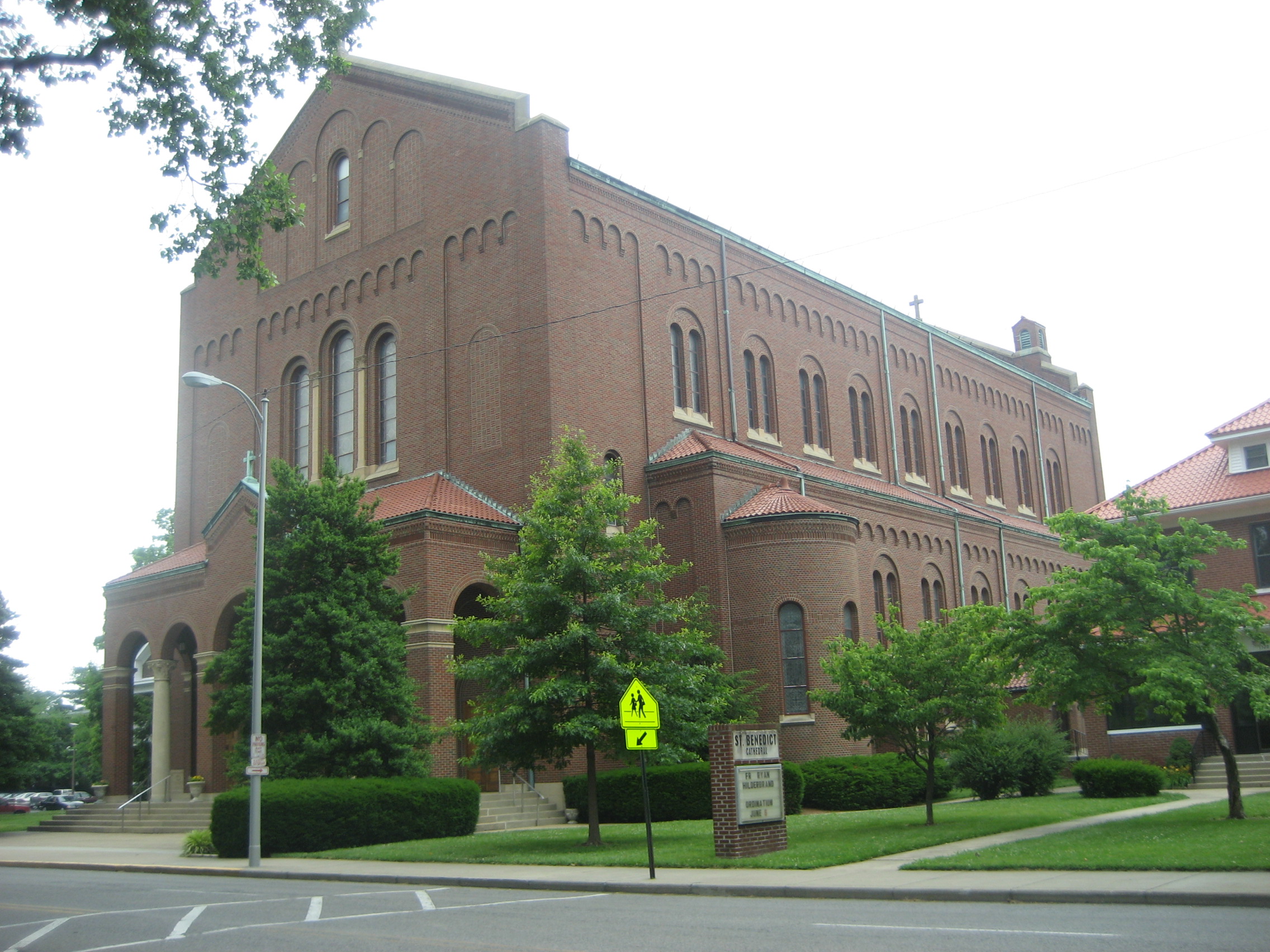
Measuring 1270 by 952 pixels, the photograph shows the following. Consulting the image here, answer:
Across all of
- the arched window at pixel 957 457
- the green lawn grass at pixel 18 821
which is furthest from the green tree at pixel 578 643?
the arched window at pixel 957 457

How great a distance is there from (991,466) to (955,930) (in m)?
43.7

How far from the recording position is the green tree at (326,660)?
24422mm

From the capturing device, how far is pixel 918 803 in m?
29.9

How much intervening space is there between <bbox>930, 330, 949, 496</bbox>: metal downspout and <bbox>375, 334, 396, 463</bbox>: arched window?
22592mm

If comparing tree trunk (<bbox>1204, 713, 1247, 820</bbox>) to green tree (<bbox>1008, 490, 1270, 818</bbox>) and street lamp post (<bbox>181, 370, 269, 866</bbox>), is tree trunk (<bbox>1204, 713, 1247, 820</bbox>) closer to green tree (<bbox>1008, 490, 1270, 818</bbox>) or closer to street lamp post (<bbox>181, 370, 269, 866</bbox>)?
green tree (<bbox>1008, 490, 1270, 818</bbox>)

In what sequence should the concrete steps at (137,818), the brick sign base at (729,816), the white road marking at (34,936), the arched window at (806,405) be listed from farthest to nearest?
the arched window at (806,405)
the concrete steps at (137,818)
the brick sign base at (729,816)
the white road marking at (34,936)

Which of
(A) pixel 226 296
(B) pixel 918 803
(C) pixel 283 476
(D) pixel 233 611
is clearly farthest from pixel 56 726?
(B) pixel 918 803

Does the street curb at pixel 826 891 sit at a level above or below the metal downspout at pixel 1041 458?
below

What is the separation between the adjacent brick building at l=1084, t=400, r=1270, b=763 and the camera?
103ft

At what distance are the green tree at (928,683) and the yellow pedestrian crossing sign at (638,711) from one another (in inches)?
245

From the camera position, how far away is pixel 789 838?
2119cm

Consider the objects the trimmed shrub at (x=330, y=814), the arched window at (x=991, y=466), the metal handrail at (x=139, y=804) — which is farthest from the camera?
the arched window at (x=991, y=466)

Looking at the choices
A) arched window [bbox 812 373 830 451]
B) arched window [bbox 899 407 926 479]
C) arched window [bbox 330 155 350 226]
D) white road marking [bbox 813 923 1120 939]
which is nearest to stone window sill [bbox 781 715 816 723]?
arched window [bbox 812 373 830 451]

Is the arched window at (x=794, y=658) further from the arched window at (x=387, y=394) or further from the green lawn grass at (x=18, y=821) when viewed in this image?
the green lawn grass at (x=18, y=821)
